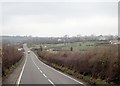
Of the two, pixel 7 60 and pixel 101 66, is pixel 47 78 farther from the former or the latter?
pixel 7 60

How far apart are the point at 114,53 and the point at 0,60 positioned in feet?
52.6

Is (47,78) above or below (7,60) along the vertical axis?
below

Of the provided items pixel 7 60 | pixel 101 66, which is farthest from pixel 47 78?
pixel 7 60

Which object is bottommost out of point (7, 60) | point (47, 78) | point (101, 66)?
point (47, 78)

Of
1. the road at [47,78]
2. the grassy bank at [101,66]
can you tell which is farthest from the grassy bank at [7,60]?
the grassy bank at [101,66]

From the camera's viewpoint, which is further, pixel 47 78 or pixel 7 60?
pixel 7 60

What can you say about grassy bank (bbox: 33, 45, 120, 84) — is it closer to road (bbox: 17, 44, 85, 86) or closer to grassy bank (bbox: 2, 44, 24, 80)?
road (bbox: 17, 44, 85, 86)

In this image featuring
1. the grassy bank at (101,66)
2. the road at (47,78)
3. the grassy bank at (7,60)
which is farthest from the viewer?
the grassy bank at (7,60)

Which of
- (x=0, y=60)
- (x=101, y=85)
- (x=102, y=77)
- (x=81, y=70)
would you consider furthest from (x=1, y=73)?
(x=101, y=85)

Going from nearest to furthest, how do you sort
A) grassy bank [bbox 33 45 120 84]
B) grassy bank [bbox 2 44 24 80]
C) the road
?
grassy bank [bbox 33 45 120 84] < the road < grassy bank [bbox 2 44 24 80]

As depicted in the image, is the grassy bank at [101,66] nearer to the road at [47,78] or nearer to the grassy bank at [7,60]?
the road at [47,78]

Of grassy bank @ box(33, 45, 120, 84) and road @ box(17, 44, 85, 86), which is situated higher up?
grassy bank @ box(33, 45, 120, 84)

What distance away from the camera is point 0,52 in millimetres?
32938

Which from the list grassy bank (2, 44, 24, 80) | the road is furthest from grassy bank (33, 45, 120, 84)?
grassy bank (2, 44, 24, 80)
